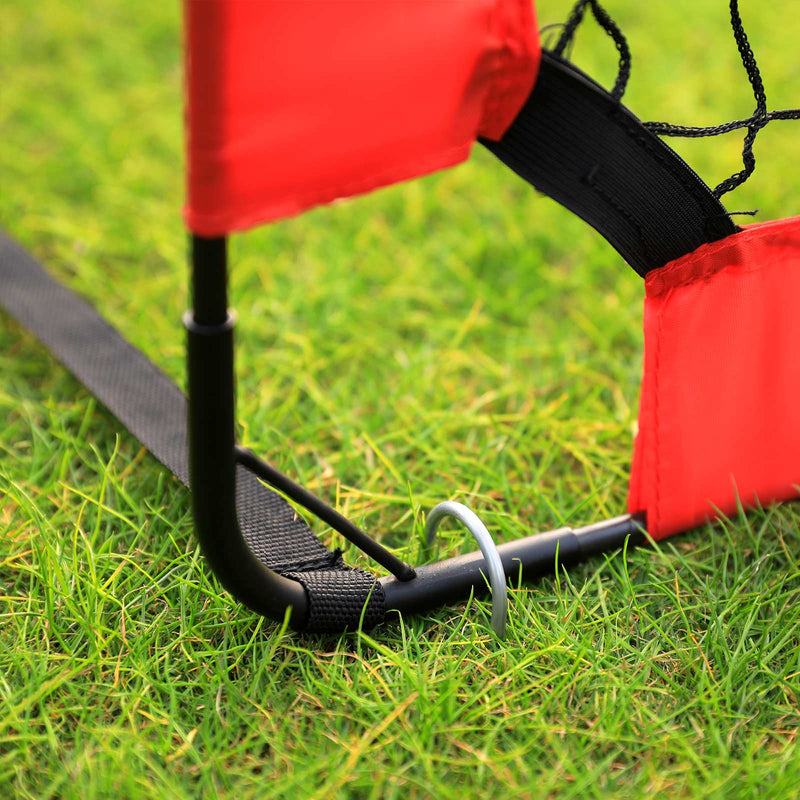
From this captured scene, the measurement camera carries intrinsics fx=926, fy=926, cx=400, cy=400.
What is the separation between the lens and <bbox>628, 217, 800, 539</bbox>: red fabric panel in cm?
109

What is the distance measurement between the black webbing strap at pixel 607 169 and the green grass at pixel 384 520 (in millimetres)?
416

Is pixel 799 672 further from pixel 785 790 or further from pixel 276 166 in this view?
pixel 276 166

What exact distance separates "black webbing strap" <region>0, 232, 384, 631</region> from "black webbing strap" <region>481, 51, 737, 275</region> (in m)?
0.49

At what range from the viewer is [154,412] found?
4.51ft

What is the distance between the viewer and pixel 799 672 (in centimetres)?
105

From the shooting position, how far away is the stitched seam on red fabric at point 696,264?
107cm

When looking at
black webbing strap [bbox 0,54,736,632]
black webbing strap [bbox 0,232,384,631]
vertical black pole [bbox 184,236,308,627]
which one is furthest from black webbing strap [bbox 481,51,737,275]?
black webbing strap [bbox 0,232,384,631]

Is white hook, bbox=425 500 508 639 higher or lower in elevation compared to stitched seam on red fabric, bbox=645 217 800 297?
lower

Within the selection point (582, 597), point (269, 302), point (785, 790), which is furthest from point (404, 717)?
point (269, 302)

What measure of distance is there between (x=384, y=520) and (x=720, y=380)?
0.48 meters

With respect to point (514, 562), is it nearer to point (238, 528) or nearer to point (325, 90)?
point (238, 528)

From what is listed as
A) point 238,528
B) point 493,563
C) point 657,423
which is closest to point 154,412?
point 238,528

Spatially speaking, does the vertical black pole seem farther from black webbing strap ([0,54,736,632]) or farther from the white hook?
the white hook

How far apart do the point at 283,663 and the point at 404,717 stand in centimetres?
15
